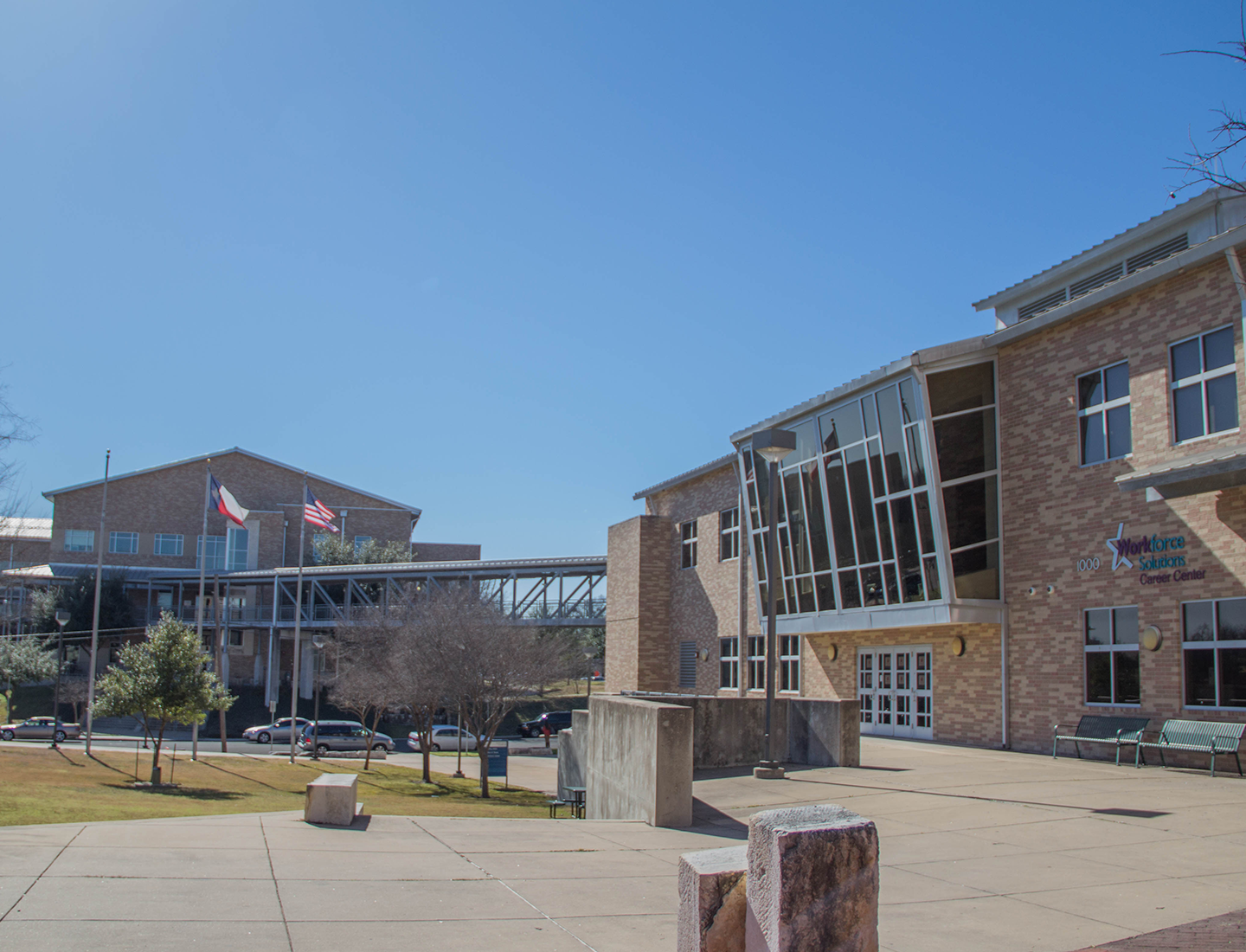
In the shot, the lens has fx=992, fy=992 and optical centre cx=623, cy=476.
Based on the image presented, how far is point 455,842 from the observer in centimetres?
939

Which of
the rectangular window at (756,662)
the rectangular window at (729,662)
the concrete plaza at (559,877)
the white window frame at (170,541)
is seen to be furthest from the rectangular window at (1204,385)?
the white window frame at (170,541)

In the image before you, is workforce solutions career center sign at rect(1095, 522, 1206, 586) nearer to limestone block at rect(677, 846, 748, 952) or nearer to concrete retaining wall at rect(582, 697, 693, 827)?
concrete retaining wall at rect(582, 697, 693, 827)

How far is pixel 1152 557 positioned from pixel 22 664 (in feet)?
180

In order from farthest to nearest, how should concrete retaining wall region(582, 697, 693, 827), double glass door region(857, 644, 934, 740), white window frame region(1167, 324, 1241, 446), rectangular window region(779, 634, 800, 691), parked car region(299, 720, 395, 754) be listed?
parked car region(299, 720, 395, 754), rectangular window region(779, 634, 800, 691), double glass door region(857, 644, 934, 740), white window frame region(1167, 324, 1241, 446), concrete retaining wall region(582, 697, 693, 827)

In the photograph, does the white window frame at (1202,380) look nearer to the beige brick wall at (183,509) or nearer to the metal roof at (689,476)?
the metal roof at (689,476)

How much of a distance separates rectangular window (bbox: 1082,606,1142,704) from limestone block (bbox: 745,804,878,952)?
14.9 metres

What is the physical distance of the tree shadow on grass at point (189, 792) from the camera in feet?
77.0

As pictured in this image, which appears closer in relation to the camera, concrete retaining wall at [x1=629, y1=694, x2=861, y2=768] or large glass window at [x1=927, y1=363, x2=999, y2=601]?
Result: concrete retaining wall at [x1=629, y1=694, x2=861, y2=768]

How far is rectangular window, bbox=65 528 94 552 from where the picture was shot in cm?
6606

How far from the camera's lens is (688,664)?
1387 inches

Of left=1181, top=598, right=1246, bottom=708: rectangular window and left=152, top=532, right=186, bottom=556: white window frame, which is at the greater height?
left=152, top=532, right=186, bottom=556: white window frame

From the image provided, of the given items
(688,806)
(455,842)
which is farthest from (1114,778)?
(455,842)

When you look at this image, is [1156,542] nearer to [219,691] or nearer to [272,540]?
[219,691]

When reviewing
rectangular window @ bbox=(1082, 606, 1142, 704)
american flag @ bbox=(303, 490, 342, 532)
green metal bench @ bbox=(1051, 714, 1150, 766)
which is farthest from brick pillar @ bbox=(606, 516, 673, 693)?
rectangular window @ bbox=(1082, 606, 1142, 704)
